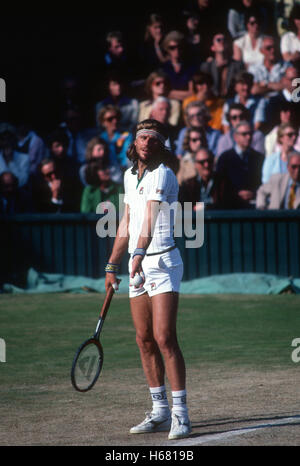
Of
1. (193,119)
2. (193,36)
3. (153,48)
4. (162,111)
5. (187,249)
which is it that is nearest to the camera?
(187,249)

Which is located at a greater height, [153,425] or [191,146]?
[191,146]

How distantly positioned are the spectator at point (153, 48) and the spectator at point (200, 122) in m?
1.88

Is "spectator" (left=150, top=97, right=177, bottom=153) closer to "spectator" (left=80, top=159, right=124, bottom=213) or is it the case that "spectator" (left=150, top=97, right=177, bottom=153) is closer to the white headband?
"spectator" (left=80, top=159, right=124, bottom=213)

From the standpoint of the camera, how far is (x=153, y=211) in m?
5.24

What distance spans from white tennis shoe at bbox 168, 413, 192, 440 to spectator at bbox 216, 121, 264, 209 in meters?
7.41

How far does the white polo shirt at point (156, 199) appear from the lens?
5273 mm

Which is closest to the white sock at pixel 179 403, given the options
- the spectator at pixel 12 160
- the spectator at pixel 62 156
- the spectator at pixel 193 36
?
the spectator at pixel 62 156

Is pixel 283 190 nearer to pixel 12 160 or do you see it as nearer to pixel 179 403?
pixel 12 160

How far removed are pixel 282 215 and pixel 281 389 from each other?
5731 mm

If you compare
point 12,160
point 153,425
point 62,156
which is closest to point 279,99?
point 62,156

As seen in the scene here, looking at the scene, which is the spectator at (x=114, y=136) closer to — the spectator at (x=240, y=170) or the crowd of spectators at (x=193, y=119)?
the crowd of spectators at (x=193, y=119)

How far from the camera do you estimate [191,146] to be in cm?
1282

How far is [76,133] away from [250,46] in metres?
3.15

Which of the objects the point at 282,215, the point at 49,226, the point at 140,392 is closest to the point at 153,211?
the point at 140,392
